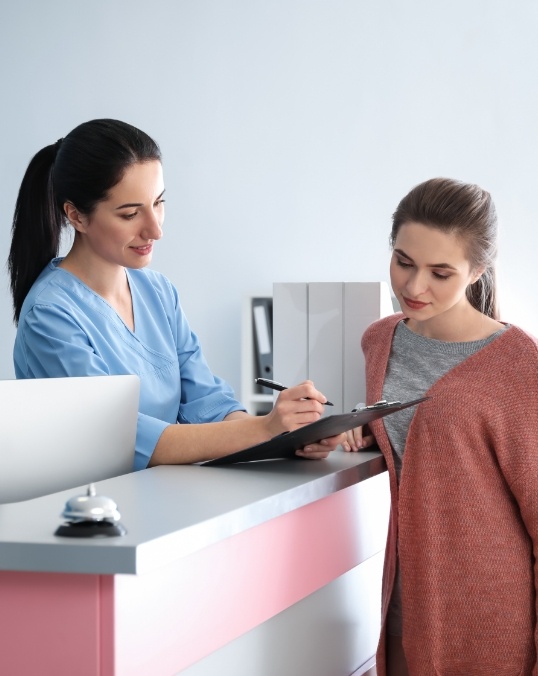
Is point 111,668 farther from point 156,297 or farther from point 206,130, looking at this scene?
point 206,130

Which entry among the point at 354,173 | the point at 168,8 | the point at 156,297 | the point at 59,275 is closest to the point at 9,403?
the point at 59,275

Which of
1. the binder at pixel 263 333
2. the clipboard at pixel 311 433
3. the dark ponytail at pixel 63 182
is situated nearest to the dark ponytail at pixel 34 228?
the dark ponytail at pixel 63 182

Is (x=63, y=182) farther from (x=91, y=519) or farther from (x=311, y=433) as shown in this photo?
(x=91, y=519)

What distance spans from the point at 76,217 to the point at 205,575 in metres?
1.01

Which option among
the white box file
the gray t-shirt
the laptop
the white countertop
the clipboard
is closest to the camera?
the white countertop

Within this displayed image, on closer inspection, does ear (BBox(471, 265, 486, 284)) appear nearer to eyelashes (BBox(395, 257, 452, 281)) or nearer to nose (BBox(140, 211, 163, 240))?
eyelashes (BBox(395, 257, 452, 281))

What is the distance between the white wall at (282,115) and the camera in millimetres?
4047

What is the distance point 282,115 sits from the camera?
438cm

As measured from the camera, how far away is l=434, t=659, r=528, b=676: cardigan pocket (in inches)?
61.3

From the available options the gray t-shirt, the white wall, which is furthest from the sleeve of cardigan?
the white wall

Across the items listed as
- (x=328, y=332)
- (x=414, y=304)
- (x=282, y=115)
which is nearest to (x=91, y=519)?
(x=414, y=304)

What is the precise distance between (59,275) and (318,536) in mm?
748

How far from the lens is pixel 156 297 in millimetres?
2107

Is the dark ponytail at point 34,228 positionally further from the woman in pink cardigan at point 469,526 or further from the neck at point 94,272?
the woman in pink cardigan at point 469,526
